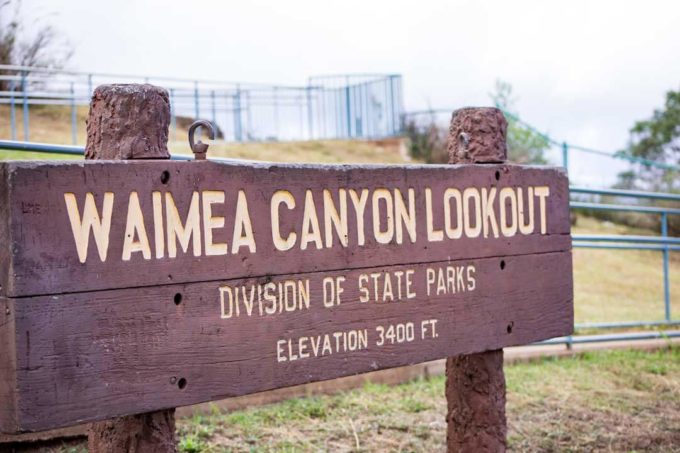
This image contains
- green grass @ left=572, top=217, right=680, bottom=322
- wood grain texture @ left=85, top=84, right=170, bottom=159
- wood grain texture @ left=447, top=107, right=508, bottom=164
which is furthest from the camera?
green grass @ left=572, top=217, right=680, bottom=322

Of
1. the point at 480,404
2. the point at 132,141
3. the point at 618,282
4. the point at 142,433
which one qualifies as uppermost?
the point at 132,141

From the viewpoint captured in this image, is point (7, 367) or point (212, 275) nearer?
point (7, 367)

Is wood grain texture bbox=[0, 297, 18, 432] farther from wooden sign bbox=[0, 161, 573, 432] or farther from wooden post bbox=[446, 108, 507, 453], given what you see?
wooden post bbox=[446, 108, 507, 453]

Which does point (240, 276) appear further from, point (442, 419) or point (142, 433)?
point (442, 419)

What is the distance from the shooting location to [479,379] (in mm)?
3217

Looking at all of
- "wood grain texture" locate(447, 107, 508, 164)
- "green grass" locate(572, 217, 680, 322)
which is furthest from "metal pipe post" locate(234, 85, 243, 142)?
"wood grain texture" locate(447, 107, 508, 164)

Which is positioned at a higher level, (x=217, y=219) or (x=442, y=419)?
(x=217, y=219)

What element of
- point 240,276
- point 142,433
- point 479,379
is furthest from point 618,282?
point 142,433

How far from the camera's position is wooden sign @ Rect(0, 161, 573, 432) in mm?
1984

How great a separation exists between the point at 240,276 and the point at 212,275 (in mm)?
89

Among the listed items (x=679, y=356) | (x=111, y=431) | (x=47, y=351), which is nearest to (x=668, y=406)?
(x=679, y=356)

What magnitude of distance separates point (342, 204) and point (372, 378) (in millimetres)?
2926

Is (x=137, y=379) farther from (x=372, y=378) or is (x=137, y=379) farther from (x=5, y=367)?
(x=372, y=378)

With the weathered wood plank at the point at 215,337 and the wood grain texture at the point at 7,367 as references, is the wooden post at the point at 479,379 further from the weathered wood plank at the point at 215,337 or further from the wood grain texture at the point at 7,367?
the wood grain texture at the point at 7,367
